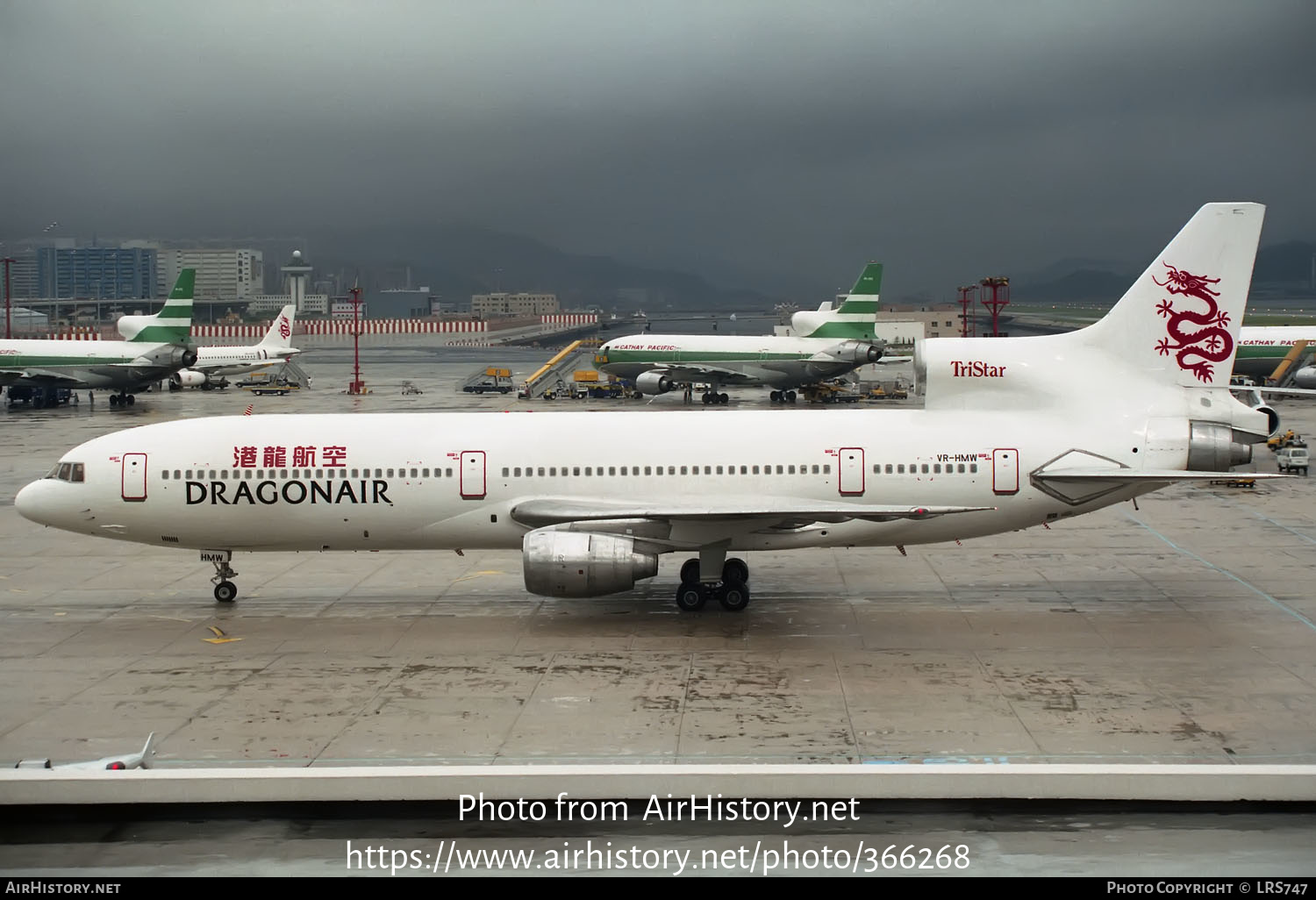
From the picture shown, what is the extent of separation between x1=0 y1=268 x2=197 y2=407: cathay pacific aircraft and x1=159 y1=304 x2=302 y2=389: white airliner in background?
11911mm

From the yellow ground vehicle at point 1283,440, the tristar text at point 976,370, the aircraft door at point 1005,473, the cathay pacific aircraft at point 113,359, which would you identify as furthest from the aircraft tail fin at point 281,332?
the aircraft door at point 1005,473

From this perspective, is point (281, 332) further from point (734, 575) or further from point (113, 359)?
point (734, 575)

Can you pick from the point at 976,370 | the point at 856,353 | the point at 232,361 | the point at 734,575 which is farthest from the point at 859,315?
the point at 734,575

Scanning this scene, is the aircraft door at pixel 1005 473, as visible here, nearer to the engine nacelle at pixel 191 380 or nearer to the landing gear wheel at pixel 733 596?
the landing gear wheel at pixel 733 596

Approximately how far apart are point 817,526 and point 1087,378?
21.4 ft

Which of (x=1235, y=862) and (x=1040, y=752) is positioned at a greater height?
(x=1235, y=862)

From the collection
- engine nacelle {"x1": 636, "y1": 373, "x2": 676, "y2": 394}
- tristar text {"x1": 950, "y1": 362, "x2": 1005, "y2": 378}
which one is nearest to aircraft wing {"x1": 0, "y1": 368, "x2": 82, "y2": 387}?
engine nacelle {"x1": 636, "y1": 373, "x2": 676, "y2": 394}

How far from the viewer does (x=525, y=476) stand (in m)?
24.9

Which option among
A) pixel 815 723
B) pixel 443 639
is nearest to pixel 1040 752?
pixel 815 723

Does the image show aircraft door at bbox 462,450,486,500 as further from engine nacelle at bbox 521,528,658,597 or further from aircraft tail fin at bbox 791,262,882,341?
aircraft tail fin at bbox 791,262,882,341

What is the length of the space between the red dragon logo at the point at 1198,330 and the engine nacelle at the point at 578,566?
1197 centimetres

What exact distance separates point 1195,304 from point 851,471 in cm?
794

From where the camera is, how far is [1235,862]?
736 centimetres

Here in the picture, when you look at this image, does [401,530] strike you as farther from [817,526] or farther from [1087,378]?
[1087,378]
